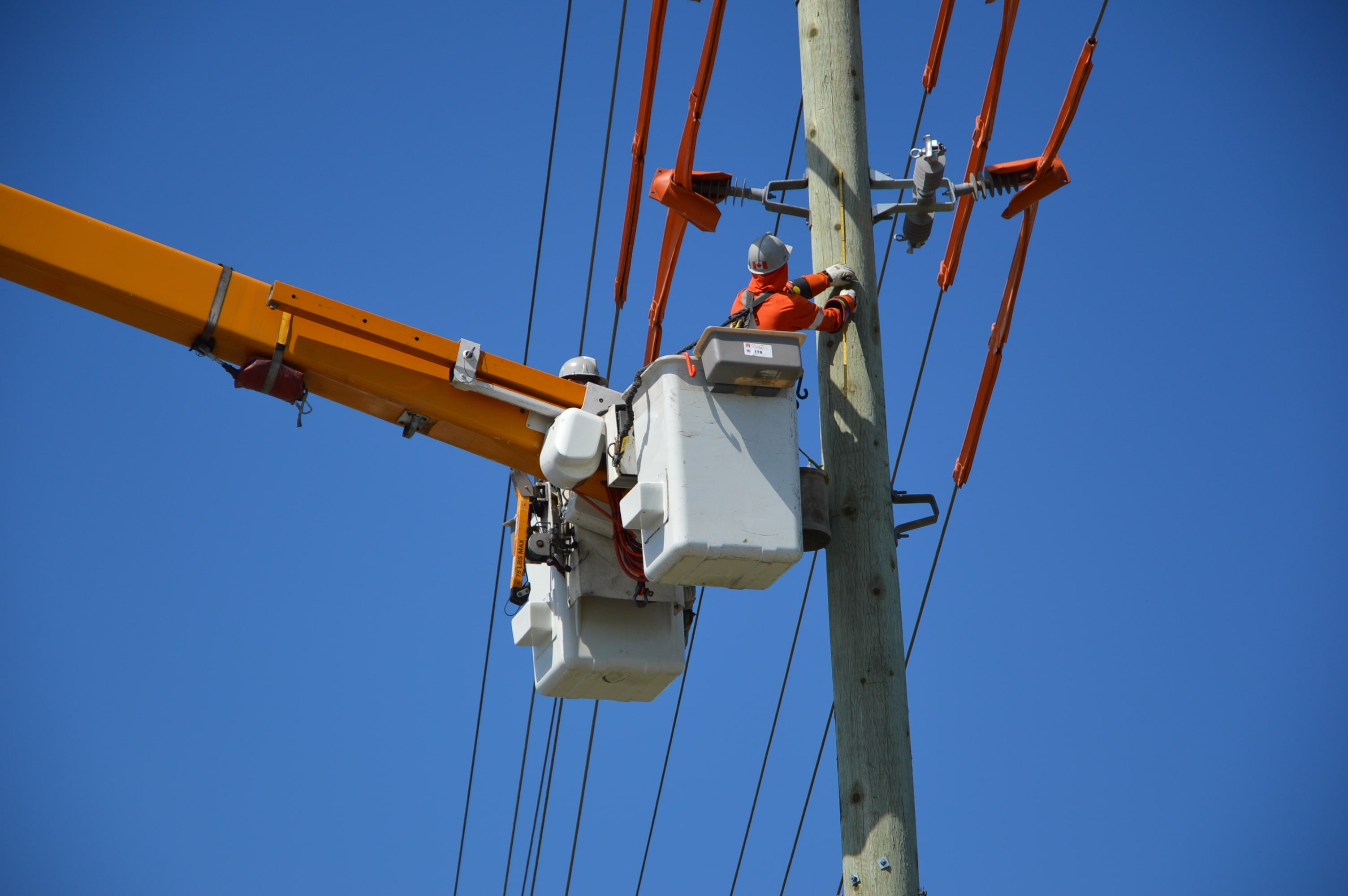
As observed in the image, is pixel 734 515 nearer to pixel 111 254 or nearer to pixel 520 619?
pixel 520 619

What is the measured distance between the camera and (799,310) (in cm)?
544

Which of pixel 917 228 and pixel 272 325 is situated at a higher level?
pixel 917 228

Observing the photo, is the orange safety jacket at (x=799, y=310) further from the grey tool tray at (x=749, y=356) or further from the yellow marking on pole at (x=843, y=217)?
the grey tool tray at (x=749, y=356)

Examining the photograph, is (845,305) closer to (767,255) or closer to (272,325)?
(767,255)

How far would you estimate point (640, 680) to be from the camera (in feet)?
20.3

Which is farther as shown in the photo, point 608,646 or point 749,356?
point 608,646

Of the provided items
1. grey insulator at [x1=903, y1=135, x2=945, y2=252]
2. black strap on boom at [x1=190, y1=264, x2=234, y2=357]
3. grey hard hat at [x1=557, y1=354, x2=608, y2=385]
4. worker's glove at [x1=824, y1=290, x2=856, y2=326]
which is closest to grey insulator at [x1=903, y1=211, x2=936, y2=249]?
grey insulator at [x1=903, y1=135, x2=945, y2=252]

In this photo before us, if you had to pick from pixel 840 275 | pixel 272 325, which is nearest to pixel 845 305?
pixel 840 275

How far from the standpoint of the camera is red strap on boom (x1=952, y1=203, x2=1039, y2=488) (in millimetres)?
6477

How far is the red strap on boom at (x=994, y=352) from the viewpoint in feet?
21.2

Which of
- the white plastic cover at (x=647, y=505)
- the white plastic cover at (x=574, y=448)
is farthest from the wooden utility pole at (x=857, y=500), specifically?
the white plastic cover at (x=574, y=448)

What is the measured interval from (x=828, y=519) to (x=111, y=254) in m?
2.89

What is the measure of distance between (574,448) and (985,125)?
2.42 m

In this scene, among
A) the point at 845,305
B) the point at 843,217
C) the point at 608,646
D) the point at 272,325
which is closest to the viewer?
the point at 272,325
